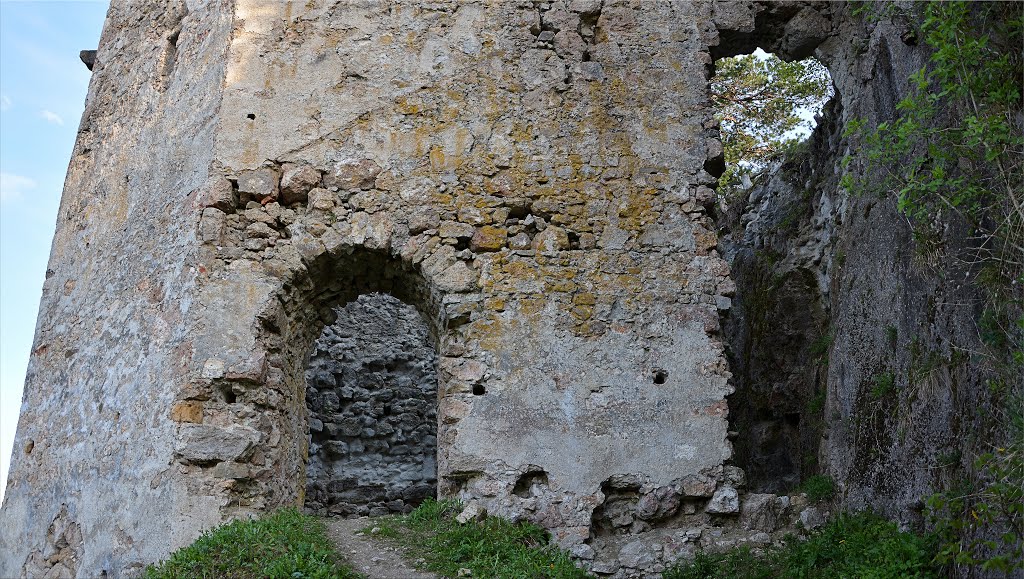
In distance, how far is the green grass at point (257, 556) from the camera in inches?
186

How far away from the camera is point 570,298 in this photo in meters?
6.03

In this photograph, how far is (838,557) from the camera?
5000mm

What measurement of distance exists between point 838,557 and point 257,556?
3.31 metres

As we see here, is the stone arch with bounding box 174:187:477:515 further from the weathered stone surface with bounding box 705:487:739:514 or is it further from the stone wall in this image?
the stone wall

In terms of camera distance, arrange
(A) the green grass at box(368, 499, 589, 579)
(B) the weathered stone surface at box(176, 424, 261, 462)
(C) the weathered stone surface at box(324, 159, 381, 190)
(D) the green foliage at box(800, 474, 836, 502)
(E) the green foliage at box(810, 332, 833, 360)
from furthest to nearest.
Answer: (E) the green foliage at box(810, 332, 833, 360), (C) the weathered stone surface at box(324, 159, 381, 190), (D) the green foliage at box(800, 474, 836, 502), (B) the weathered stone surface at box(176, 424, 261, 462), (A) the green grass at box(368, 499, 589, 579)

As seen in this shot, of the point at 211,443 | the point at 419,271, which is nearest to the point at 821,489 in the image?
the point at 419,271

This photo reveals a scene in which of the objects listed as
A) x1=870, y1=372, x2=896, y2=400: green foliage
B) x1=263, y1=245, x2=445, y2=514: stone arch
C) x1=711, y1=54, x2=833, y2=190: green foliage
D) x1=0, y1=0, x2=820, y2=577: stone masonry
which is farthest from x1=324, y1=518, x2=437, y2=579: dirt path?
x1=711, y1=54, x2=833, y2=190: green foliage

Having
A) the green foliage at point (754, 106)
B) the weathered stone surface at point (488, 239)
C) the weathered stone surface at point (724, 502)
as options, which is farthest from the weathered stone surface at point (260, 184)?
the green foliage at point (754, 106)

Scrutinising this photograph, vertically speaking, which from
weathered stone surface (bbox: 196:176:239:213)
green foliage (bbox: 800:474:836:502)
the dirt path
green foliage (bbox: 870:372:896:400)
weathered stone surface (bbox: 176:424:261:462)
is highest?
weathered stone surface (bbox: 196:176:239:213)

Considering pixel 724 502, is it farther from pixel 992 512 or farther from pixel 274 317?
pixel 274 317

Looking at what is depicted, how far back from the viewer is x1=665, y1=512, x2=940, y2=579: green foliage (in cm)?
464

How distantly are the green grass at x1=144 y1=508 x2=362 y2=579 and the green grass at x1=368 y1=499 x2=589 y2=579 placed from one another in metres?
0.51

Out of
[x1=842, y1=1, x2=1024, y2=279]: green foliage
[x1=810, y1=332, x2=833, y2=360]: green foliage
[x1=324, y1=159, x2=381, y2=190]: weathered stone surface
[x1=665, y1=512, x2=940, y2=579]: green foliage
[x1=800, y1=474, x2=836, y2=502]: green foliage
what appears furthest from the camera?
[x1=810, y1=332, x2=833, y2=360]: green foliage

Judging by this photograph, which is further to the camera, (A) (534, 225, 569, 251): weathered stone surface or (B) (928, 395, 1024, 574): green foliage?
(A) (534, 225, 569, 251): weathered stone surface
